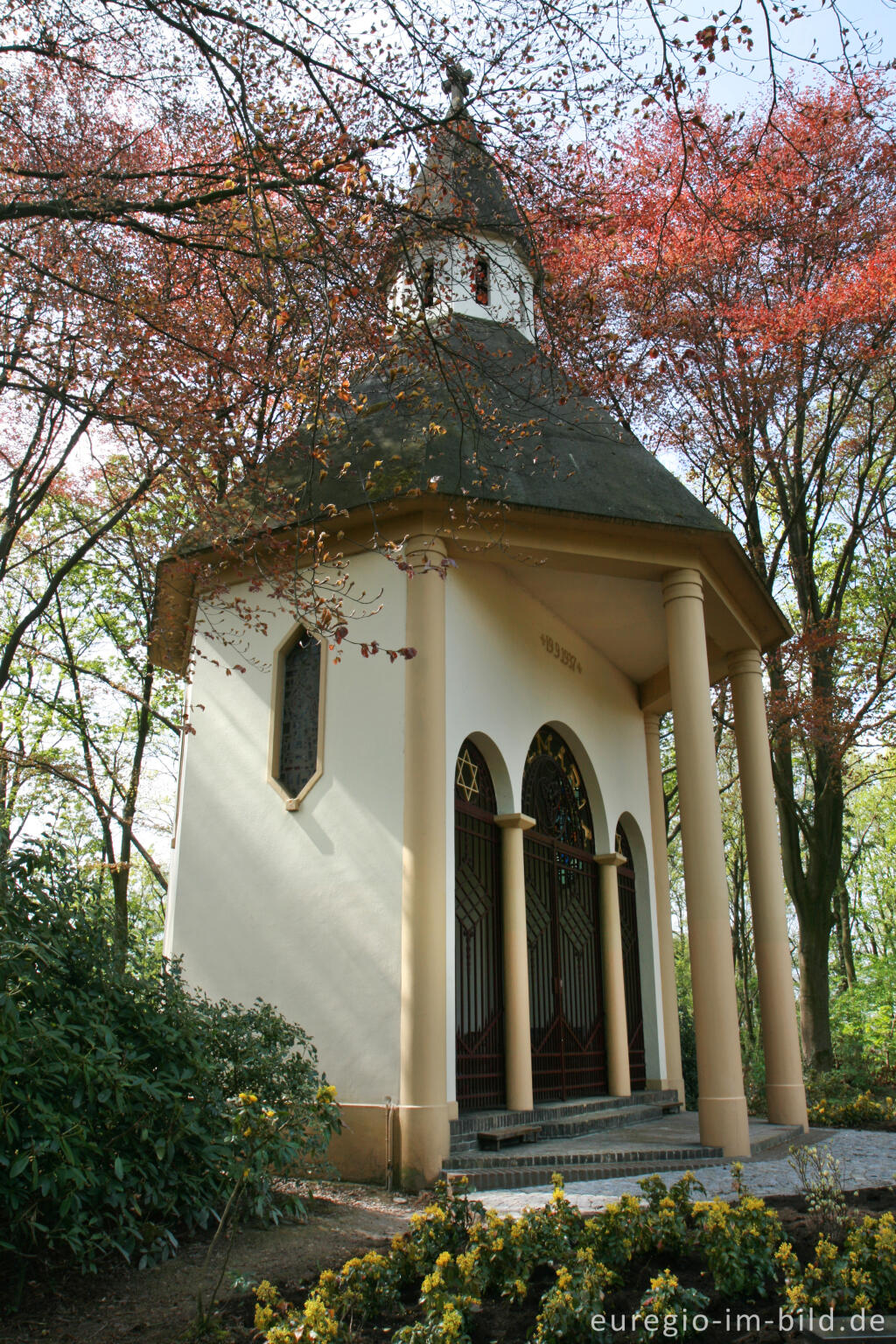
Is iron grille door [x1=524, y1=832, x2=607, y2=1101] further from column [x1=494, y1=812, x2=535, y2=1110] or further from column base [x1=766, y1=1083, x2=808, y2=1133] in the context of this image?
column base [x1=766, y1=1083, x2=808, y2=1133]

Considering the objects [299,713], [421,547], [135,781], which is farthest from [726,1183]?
[135,781]

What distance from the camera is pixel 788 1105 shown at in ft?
33.0

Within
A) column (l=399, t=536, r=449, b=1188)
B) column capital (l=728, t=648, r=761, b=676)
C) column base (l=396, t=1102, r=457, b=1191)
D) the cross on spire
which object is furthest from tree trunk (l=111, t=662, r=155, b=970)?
the cross on spire

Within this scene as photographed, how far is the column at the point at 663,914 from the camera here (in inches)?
503

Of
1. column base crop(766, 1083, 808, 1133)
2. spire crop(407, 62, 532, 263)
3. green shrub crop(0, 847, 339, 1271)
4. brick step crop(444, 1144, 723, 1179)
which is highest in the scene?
spire crop(407, 62, 532, 263)

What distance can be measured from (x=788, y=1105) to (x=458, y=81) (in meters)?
9.36

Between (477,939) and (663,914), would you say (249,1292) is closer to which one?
(477,939)

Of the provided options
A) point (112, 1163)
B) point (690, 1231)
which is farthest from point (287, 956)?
point (690, 1231)

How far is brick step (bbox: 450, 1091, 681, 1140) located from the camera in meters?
8.13

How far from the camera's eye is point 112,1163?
490 centimetres

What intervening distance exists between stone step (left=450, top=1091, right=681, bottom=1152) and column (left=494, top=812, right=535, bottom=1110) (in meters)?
0.19

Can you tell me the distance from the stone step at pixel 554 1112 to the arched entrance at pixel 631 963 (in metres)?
0.42

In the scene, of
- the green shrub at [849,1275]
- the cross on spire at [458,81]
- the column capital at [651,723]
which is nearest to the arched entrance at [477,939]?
the column capital at [651,723]

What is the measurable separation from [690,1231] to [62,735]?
17.6 m
